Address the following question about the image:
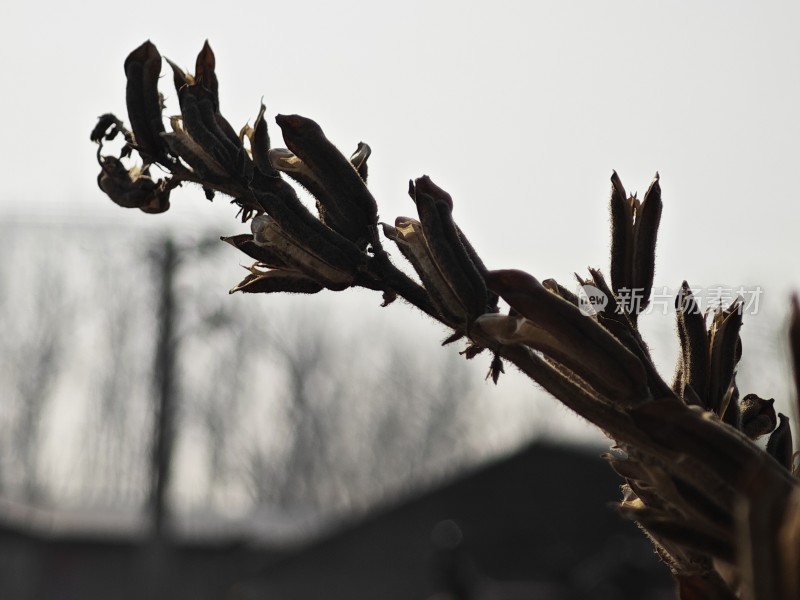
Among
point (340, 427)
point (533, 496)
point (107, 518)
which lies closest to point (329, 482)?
point (340, 427)

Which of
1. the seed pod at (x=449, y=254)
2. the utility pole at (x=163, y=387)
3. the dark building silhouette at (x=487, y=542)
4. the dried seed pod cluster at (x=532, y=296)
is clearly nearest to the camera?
the dried seed pod cluster at (x=532, y=296)

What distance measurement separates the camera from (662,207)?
4.52ft

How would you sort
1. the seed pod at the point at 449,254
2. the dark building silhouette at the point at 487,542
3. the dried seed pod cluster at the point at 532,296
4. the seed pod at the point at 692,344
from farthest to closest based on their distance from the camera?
the dark building silhouette at the point at 487,542 < the seed pod at the point at 692,344 < the seed pod at the point at 449,254 < the dried seed pod cluster at the point at 532,296

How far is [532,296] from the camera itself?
3.61 ft

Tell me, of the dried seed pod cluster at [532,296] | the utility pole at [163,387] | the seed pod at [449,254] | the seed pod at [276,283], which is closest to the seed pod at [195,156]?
the dried seed pod cluster at [532,296]

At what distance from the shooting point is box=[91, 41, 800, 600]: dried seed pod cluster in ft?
3.49

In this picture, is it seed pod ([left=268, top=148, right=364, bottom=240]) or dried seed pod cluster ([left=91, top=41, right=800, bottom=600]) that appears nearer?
dried seed pod cluster ([left=91, top=41, right=800, bottom=600])

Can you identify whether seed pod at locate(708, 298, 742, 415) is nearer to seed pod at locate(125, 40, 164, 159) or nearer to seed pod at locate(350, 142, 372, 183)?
seed pod at locate(350, 142, 372, 183)

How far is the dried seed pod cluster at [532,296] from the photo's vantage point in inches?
41.9

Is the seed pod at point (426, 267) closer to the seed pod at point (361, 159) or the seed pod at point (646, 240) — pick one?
the seed pod at point (361, 159)

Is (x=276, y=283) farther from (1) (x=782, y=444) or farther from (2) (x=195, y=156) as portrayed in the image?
(1) (x=782, y=444)

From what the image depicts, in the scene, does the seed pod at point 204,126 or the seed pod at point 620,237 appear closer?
the seed pod at point 204,126

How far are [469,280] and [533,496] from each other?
19.8 metres

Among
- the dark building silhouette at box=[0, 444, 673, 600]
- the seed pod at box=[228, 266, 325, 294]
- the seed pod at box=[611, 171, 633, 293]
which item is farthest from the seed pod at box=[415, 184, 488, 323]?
the dark building silhouette at box=[0, 444, 673, 600]
